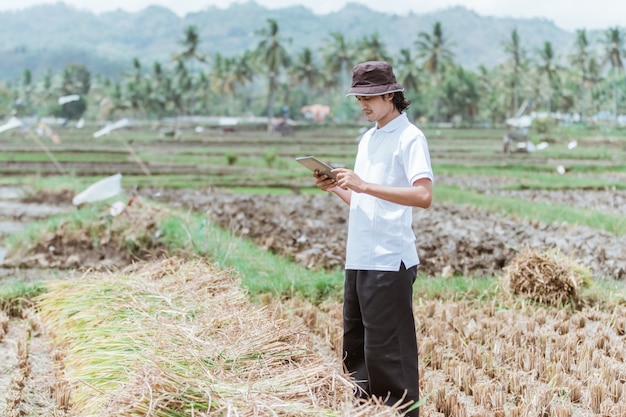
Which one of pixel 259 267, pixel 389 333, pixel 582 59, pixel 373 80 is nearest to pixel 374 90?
pixel 373 80

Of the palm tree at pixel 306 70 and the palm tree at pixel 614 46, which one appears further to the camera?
the palm tree at pixel 306 70

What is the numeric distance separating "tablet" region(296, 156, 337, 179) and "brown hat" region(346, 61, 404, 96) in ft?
0.89

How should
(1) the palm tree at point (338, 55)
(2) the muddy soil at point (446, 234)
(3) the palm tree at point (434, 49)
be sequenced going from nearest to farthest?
(2) the muddy soil at point (446, 234)
(3) the palm tree at point (434, 49)
(1) the palm tree at point (338, 55)

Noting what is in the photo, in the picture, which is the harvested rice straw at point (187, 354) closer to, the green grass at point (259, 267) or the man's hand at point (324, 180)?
the man's hand at point (324, 180)

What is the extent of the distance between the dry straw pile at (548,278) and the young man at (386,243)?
2.37 metres

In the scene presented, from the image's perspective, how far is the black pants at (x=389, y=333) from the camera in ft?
8.55

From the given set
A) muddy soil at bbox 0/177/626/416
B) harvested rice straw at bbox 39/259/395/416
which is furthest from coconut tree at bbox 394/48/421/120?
harvested rice straw at bbox 39/259/395/416

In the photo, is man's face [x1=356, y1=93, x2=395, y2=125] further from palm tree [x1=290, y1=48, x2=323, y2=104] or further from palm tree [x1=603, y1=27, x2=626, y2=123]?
palm tree [x1=290, y1=48, x2=323, y2=104]

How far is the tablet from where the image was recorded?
8.58 ft

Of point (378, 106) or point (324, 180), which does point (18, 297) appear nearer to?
point (324, 180)

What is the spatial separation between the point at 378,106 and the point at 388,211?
39 cm

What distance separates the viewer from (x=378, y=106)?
2.65 meters

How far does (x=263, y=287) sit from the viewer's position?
5.23 metres

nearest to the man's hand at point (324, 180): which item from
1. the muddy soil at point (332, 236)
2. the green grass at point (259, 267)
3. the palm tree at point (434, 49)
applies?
the muddy soil at point (332, 236)
